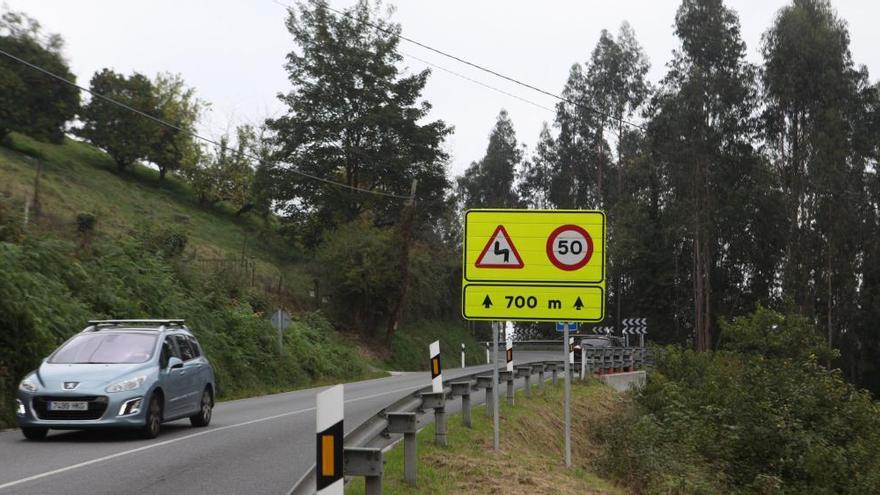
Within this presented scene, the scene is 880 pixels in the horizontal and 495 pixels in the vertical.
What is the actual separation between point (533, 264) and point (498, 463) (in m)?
2.43

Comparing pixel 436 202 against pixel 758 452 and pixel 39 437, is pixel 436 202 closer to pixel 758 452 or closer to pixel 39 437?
pixel 758 452

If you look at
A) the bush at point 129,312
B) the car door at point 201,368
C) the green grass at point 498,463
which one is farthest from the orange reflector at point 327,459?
the bush at point 129,312

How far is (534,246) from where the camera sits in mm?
11445

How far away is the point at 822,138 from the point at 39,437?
48.2 m

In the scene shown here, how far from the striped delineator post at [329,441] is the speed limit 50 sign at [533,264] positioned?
19.3ft

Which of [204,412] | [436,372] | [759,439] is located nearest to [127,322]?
[204,412]

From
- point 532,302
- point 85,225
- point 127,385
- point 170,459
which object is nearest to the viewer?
point 170,459

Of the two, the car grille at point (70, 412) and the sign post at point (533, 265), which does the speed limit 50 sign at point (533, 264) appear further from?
the car grille at point (70, 412)

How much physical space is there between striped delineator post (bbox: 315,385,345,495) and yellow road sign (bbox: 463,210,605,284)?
6.04 metres

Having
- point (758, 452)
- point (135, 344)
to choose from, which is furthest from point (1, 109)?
point (758, 452)

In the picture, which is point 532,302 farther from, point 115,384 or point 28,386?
point 28,386

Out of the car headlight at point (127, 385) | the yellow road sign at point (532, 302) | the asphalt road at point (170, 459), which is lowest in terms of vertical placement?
the asphalt road at point (170, 459)

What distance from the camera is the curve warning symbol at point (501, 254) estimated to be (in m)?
11.5

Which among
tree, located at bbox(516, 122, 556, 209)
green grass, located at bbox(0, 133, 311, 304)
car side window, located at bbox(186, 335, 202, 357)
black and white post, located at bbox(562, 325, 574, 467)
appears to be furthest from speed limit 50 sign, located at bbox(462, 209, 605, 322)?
tree, located at bbox(516, 122, 556, 209)
